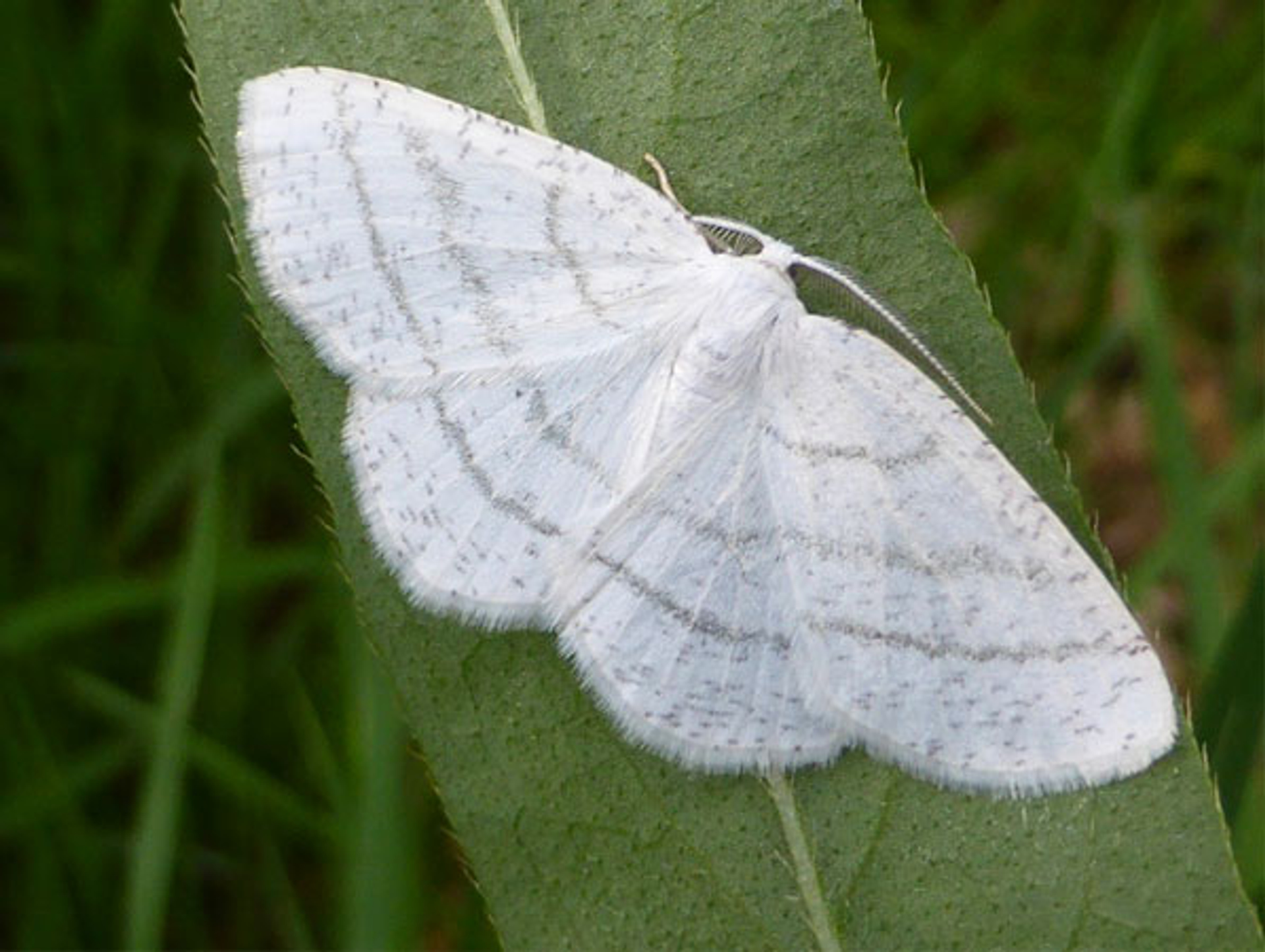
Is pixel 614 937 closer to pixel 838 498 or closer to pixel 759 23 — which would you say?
pixel 838 498

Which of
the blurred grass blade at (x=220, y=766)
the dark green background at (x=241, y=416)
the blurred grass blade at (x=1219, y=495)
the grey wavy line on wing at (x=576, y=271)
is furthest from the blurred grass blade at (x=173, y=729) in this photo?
the blurred grass blade at (x=1219, y=495)

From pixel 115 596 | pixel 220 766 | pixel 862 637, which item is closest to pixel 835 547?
pixel 862 637

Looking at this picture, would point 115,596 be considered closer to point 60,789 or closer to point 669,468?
point 60,789

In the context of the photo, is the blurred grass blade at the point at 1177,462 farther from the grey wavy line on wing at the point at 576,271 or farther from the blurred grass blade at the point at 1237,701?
the grey wavy line on wing at the point at 576,271

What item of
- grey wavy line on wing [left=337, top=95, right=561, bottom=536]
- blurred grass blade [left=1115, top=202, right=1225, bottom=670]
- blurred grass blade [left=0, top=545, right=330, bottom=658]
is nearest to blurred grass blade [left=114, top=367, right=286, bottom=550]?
blurred grass blade [left=0, top=545, right=330, bottom=658]

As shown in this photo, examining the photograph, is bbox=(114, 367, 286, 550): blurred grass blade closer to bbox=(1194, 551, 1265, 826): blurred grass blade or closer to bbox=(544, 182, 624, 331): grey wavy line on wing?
bbox=(544, 182, 624, 331): grey wavy line on wing
